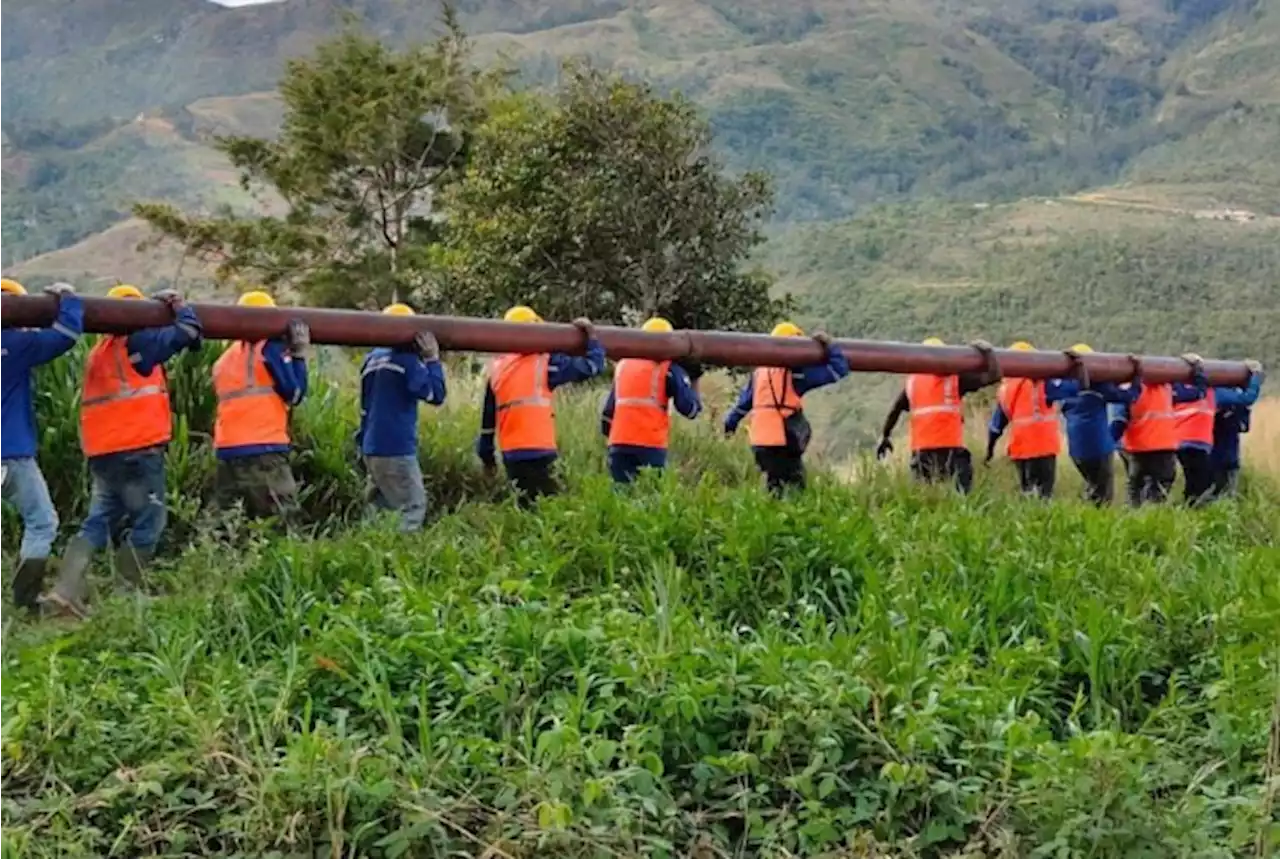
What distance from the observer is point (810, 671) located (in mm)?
4016

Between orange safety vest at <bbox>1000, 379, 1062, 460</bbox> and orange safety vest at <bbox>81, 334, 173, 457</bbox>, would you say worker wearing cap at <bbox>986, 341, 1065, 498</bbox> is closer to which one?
orange safety vest at <bbox>1000, 379, 1062, 460</bbox>

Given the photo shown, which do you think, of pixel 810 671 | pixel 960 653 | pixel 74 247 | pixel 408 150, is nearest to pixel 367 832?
pixel 810 671

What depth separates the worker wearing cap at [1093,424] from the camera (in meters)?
10.7

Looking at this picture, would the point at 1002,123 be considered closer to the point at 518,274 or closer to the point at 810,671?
the point at 518,274

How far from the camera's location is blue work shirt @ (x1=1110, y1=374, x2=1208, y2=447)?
445 inches

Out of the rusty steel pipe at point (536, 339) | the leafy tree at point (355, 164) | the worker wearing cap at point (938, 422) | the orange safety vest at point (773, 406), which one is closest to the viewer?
the rusty steel pipe at point (536, 339)

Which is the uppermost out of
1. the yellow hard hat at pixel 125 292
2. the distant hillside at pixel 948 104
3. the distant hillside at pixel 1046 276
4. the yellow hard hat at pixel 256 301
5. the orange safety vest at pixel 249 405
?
the distant hillside at pixel 948 104

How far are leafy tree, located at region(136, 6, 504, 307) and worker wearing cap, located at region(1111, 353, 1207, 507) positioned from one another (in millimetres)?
17839

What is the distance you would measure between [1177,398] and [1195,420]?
0.24m

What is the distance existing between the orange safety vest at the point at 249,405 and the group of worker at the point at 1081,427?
4.29 metres

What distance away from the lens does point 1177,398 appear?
1169cm

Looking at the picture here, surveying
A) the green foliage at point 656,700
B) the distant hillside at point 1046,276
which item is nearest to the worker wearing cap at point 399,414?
the green foliage at point 656,700

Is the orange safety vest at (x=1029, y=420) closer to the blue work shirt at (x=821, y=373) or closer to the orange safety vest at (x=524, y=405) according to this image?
the blue work shirt at (x=821, y=373)

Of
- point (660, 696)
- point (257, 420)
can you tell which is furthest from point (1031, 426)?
point (660, 696)
